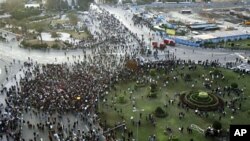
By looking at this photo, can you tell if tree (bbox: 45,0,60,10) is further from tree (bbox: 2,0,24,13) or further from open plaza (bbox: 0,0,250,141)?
tree (bbox: 2,0,24,13)

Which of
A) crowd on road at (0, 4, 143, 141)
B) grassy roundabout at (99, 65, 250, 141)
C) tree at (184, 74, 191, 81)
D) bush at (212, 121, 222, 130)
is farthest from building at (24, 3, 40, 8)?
bush at (212, 121, 222, 130)

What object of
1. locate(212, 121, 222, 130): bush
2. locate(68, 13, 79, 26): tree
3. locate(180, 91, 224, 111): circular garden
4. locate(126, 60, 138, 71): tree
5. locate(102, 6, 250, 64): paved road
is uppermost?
locate(68, 13, 79, 26): tree

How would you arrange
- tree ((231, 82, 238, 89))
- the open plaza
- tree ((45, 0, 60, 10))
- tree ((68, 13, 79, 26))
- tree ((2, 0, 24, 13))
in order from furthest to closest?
tree ((45, 0, 60, 10)), tree ((2, 0, 24, 13)), tree ((68, 13, 79, 26)), tree ((231, 82, 238, 89)), the open plaza

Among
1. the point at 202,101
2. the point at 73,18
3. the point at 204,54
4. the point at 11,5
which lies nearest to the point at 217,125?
the point at 202,101

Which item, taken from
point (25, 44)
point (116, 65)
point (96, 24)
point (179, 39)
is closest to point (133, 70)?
point (116, 65)

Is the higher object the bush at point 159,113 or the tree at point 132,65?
the tree at point 132,65

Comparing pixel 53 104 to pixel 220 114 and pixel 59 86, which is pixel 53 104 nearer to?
pixel 59 86

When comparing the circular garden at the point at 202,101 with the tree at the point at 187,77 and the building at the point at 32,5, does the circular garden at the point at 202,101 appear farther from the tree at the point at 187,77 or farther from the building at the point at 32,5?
the building at the point at 32,5

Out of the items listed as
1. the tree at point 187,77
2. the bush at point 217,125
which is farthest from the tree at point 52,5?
the bush at point 217,125
